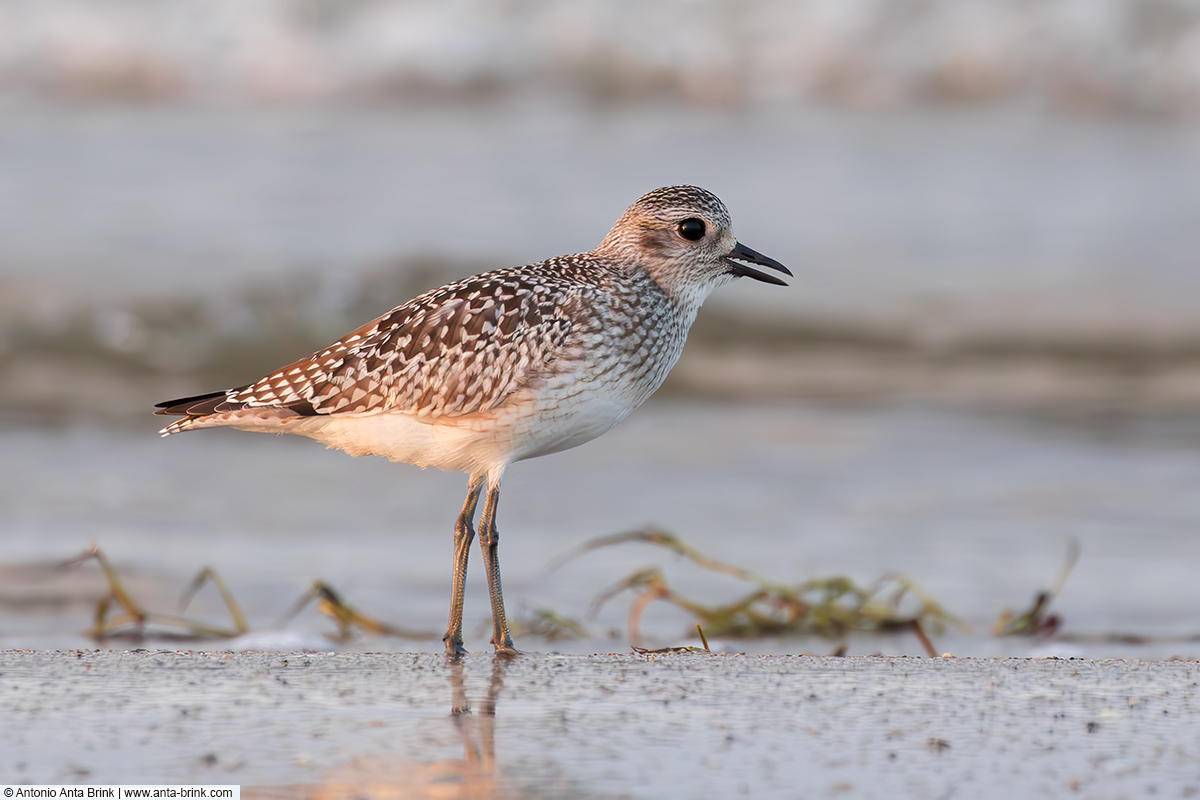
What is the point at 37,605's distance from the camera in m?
5.98

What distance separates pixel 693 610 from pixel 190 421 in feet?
6.29

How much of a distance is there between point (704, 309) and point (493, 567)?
720 centimetres

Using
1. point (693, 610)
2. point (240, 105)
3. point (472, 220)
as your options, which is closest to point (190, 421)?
point (693, 610)

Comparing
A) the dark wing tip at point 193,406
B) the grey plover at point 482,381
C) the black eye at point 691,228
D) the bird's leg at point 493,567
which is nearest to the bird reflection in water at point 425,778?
the bird's leg at point 493,567

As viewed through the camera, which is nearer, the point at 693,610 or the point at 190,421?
the point at 190,421

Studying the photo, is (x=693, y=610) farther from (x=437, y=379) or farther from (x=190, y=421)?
(x=190, y=421)

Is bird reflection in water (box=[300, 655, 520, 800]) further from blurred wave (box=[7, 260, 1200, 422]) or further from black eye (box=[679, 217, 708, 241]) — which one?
blurred wave (box=[7, 260, 1200, 422])

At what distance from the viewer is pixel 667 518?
7586 millimetres

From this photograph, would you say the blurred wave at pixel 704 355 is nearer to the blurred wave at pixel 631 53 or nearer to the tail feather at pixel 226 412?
the blurred wave at pixel 631 53

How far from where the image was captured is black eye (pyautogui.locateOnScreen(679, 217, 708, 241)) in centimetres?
478

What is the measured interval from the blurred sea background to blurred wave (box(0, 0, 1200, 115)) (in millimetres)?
39

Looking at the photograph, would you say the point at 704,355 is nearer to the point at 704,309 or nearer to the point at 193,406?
the point at 704,309

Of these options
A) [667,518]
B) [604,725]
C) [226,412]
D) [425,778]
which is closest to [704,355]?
[667,518]

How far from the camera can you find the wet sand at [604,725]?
107 inches
